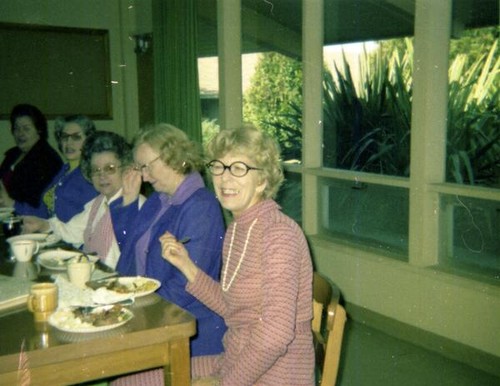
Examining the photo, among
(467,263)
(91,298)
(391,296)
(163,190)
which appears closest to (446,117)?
(467,263)

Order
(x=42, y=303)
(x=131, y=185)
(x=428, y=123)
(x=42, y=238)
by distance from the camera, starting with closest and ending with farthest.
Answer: (x=42, y=303) → (x=131, y=185) → (x=42, y=238) → (x=428, y=123)

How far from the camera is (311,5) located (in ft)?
12.8

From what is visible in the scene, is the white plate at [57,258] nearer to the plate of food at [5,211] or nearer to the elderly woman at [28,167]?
the plate of food at [5,211]

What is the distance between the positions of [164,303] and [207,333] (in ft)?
0.86

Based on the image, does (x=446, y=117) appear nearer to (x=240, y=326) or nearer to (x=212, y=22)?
(x=240, y=326)

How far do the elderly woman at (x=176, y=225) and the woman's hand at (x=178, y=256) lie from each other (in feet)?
0.35

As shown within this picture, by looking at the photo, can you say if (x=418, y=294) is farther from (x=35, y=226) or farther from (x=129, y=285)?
(x=35, y=226)

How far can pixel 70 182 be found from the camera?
3035mm

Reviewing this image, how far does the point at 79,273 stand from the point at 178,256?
34cm

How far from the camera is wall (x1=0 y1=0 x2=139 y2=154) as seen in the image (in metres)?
5.54

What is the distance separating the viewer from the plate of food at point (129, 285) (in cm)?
172

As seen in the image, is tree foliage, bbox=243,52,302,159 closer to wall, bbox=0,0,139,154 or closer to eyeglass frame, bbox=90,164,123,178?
wall, bbox=0,0,139,154

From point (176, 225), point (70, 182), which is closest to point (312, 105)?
point (70, 182)

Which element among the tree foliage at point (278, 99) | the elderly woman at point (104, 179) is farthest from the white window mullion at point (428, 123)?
the elderly woman at point (104, 179)
